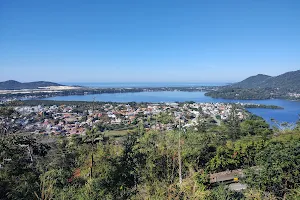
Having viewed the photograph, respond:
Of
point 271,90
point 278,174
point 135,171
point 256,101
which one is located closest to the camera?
point 278,174

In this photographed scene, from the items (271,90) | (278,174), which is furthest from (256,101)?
(278,174)

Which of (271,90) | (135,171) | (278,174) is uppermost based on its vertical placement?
(271,90)

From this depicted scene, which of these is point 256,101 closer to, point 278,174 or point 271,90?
point 271,90

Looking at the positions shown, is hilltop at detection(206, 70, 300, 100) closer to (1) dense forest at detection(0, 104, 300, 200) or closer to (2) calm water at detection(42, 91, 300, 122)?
(2) calm water at detection(42, 91, 300, 122)

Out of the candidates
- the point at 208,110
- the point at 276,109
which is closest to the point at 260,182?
the point at 208,110

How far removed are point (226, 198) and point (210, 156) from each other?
4.97m

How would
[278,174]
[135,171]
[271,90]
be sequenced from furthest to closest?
[271,90] < [135,171] < [278,174]

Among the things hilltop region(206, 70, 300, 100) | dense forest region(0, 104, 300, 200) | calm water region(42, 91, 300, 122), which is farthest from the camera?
hilltop region(206, 70, 300, 100)

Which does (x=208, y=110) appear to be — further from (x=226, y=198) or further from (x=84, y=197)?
(x=84, y=197)

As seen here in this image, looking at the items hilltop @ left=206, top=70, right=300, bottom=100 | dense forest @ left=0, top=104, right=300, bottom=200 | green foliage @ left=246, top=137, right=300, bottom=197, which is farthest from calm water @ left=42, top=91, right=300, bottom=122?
green foliage @ left=246, top=137, right=300, bottom=197

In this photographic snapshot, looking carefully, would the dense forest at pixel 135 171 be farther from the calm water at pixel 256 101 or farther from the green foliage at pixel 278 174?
the calm water at pixel 256 101

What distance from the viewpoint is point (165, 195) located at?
12.8ft

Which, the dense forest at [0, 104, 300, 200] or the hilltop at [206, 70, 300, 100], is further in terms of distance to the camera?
the hilltop at [206, 70, 300, 100]

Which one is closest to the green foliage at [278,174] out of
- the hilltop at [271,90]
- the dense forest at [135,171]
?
the dense forest at [135,171]
